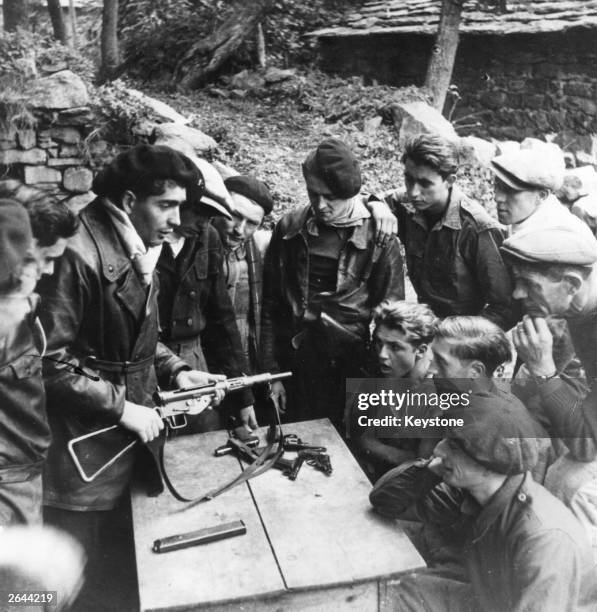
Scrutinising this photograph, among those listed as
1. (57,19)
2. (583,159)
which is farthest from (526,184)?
(57,19)

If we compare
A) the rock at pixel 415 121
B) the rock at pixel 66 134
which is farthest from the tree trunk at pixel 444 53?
the rock at pixel 66 134

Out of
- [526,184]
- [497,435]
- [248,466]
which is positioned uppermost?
[526,184]

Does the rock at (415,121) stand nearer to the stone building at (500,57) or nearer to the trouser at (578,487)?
the stone building at (500,57)

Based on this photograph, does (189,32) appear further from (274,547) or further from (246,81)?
(274,547)

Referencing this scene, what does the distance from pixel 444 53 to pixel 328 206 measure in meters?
6.73

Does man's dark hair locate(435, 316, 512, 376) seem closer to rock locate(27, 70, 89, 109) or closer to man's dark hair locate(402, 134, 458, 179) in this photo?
man's dark hair locate(402, 134, 458, 179)

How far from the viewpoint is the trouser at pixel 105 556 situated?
2973 millimetres

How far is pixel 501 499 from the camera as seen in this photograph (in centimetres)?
260

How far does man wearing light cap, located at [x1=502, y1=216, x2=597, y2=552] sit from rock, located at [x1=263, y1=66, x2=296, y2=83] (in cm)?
725

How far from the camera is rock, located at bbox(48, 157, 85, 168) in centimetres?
539

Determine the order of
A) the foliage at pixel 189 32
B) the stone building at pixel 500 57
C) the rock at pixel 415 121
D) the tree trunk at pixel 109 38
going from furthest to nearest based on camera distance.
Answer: the foliage at pixel 189 32 < the tree trunk at pixel 109 38 < the rock at pixel 415 121 < the stone building at pixel 500 57

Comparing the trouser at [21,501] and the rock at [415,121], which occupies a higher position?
the rock at [415,121]

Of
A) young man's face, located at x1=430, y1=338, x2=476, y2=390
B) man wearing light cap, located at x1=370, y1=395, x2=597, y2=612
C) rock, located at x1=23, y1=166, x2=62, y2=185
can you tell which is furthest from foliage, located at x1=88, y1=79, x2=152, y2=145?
man wearing light cap, located at x1=370, y1=395, x2=597, y2=612

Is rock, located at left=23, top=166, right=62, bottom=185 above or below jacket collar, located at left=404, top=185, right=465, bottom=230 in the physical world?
below
